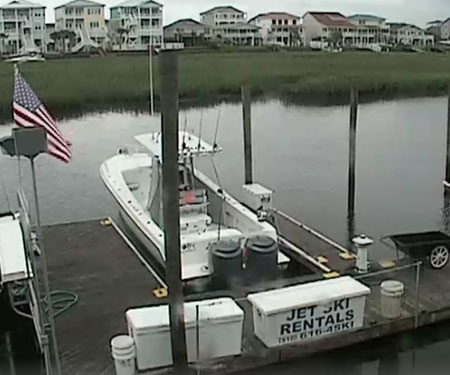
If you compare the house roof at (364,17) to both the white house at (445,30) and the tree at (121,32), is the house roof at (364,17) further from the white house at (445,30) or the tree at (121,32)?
the tree at (121,32)

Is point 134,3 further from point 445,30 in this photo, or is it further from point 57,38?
point 445,30

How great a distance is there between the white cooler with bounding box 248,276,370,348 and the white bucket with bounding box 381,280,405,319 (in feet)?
1.39

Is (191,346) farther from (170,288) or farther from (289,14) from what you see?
(289,14)

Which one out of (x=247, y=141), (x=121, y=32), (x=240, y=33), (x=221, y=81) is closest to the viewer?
(x=247, y=141)

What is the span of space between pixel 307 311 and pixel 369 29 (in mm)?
101253

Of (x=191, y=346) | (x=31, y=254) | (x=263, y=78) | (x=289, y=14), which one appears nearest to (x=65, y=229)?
(x=31, y=254)

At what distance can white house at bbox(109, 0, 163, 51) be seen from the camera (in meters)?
75.3

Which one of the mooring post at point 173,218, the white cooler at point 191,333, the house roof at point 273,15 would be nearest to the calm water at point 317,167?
the white cooler at point 191,333

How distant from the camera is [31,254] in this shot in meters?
9.70

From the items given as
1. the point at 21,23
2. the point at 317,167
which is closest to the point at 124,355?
the point at 317,167

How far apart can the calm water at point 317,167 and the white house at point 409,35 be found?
2850 inches

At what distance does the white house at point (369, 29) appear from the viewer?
101312mm

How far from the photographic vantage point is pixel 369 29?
4129 inches

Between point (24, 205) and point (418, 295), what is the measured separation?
611 cm
